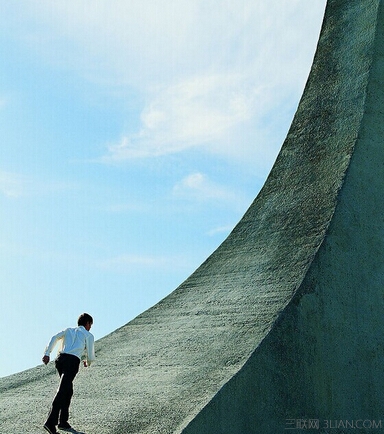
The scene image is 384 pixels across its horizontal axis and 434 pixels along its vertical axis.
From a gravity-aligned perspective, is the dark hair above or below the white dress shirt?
above

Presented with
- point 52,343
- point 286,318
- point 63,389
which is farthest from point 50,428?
point 286,318

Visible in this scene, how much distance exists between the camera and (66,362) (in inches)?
236

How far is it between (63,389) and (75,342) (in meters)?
0.42

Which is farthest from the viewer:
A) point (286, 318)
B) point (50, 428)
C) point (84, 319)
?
point (286, 318)

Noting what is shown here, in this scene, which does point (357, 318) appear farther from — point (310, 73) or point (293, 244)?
point (310, 73)

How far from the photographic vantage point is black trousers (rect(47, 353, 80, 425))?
595 cm

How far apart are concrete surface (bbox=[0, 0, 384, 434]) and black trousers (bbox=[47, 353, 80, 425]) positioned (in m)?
0.30

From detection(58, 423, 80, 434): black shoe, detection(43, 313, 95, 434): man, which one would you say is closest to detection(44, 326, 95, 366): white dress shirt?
detection(43, 313, 95, 434): man

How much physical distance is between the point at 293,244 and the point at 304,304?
108 centimetres

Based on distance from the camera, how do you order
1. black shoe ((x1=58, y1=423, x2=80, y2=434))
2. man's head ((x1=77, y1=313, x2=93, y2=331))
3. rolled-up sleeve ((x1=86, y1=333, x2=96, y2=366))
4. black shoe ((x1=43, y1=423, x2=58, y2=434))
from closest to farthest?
1. black shoe ((x1=43, y1=423, x2=58, y2=434))
2. black shoe ((x1=58, y1=423, x2=80, y2=434))
3. rolled-up sleeve ((x1=86, y1=333, x2=96, y2=366))
4. man's head ((x1=77, y1=313, x2=93, y2=331))

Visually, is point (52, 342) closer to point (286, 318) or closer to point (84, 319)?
point (84, 319)

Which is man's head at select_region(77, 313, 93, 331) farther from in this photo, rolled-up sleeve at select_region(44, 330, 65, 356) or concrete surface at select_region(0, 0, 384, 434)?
concrete surface at select_region(0, 0, 384, 434)

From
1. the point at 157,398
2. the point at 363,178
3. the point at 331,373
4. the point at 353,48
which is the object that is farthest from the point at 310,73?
the point at 157,398

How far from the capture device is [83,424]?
6203 millimetres
